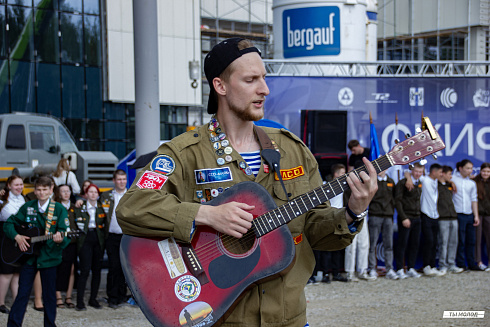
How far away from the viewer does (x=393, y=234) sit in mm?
10836

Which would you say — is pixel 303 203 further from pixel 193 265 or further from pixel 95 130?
pixel 95 130

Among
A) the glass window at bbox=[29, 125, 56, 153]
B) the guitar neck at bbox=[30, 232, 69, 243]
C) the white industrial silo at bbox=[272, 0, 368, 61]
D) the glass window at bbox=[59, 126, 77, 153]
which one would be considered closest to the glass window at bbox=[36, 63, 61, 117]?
the glass window at bbox=[59, 126, 77, 153]

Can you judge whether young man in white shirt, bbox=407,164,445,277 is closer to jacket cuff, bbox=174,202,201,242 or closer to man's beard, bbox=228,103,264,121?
man's beard, bbox=228,103,264,121

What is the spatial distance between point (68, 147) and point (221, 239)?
473 inches

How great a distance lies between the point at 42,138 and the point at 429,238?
28.5 feet

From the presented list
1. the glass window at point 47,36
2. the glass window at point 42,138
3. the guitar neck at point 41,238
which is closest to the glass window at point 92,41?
the glass window at point 47,36

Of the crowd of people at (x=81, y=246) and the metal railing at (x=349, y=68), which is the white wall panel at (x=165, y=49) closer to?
the metal railing at (x=349, y=68)

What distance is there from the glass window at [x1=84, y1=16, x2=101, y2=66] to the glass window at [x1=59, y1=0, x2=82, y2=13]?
0.52 metres

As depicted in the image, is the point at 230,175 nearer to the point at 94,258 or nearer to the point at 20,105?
the point at 94,258

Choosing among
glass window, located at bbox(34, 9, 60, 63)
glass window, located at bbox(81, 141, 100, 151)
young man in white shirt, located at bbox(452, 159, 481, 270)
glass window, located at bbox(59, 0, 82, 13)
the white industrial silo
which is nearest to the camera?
young man in white shirt, located at bbox(452, 159, 481, 270)

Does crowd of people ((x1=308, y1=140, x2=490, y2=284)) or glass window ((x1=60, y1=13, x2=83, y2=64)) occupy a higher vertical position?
glass window ((x1=60, y1=13, x2=83, y2=64))

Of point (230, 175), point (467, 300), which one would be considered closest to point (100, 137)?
point (467, 300)

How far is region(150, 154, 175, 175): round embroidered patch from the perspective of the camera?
277 centimetres

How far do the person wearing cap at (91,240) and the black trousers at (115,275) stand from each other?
174mm
